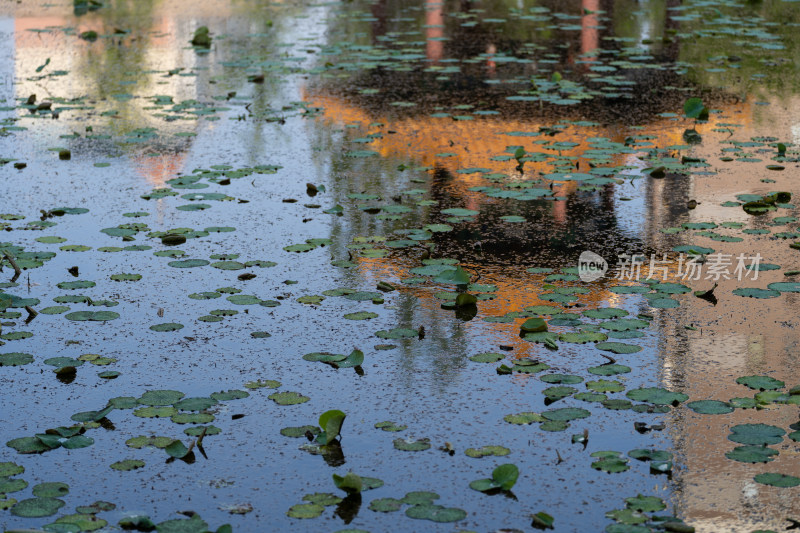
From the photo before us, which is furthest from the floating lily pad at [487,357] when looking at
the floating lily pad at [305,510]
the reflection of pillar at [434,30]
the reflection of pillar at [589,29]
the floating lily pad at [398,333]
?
the reflection of pillar at [589,29]

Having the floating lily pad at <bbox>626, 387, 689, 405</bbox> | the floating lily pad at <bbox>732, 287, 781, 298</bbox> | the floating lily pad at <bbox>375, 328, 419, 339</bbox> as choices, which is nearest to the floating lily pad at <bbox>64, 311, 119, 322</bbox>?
the floating lily pad at <bbox>375, 328, 419, 339</bbox>

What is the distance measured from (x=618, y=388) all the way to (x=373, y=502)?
1123 mm

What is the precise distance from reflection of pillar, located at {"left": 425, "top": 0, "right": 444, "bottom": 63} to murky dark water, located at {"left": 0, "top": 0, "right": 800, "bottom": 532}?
2.69 ft

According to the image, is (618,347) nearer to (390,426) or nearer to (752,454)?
(752,454)

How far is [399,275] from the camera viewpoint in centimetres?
482

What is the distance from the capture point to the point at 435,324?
14.0 feet

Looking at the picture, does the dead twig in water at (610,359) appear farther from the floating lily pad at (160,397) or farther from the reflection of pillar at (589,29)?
the reflection of pillar at (589,29)

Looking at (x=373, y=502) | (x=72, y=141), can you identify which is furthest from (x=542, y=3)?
(x=373, y=502)

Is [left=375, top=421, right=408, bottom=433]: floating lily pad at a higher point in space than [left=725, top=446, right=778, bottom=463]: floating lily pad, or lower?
higher

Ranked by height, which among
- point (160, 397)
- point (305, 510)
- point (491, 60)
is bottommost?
point (305, 510)

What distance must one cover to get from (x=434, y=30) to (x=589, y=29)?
1976 mm

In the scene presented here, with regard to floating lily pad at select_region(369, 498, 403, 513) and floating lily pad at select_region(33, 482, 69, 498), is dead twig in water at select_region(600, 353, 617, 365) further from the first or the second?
floating lily pad at select_region(33, 482, 69, 498)

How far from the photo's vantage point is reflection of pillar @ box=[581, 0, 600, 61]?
1156cm

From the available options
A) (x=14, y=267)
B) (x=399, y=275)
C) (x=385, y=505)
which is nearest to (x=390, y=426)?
(x=385, y=505)
